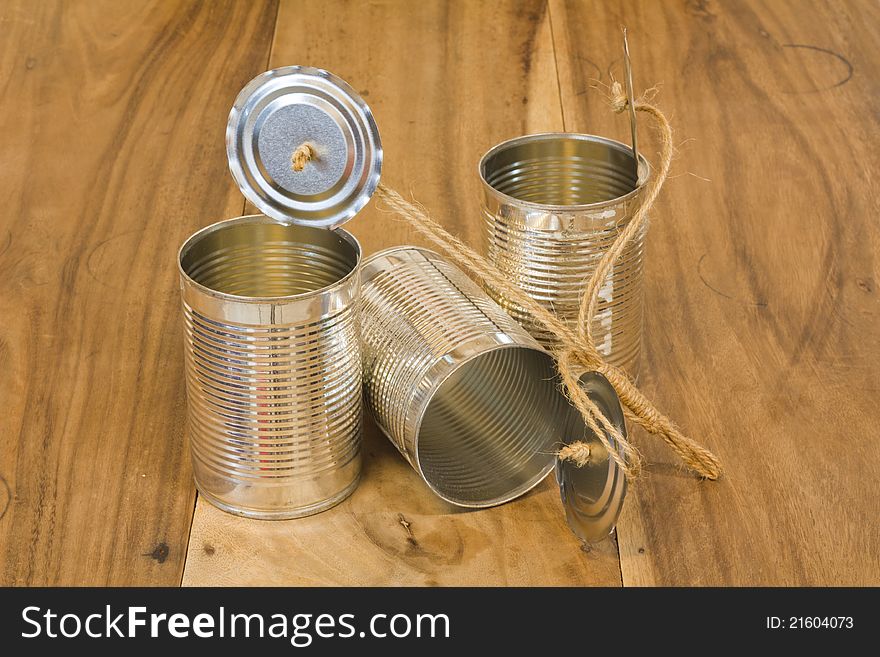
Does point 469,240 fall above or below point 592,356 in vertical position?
below

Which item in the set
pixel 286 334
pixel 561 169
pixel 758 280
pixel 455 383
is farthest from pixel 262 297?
pixel 758 280

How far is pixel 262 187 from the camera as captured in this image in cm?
93

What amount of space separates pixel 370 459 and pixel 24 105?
844 millimetres

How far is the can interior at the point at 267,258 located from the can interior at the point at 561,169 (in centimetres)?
19

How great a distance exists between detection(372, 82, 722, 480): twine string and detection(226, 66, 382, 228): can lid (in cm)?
4

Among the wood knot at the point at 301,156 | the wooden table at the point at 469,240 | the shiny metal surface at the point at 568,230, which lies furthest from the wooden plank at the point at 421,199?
the wood knot at the point at 301,156

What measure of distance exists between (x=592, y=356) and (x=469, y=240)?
439 mm

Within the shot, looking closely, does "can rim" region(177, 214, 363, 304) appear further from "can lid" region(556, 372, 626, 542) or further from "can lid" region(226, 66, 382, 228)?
"can lid" region(556, 372, 626, 542)

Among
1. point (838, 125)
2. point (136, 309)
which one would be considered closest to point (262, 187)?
point (136, 309)

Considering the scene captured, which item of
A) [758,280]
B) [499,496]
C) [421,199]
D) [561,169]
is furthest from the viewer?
[421,199]

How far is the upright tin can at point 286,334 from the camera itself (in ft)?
2.90

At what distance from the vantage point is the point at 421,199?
1403 mm

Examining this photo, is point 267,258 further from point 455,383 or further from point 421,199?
point 421,199

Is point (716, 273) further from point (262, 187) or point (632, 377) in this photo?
point (262, 187)
